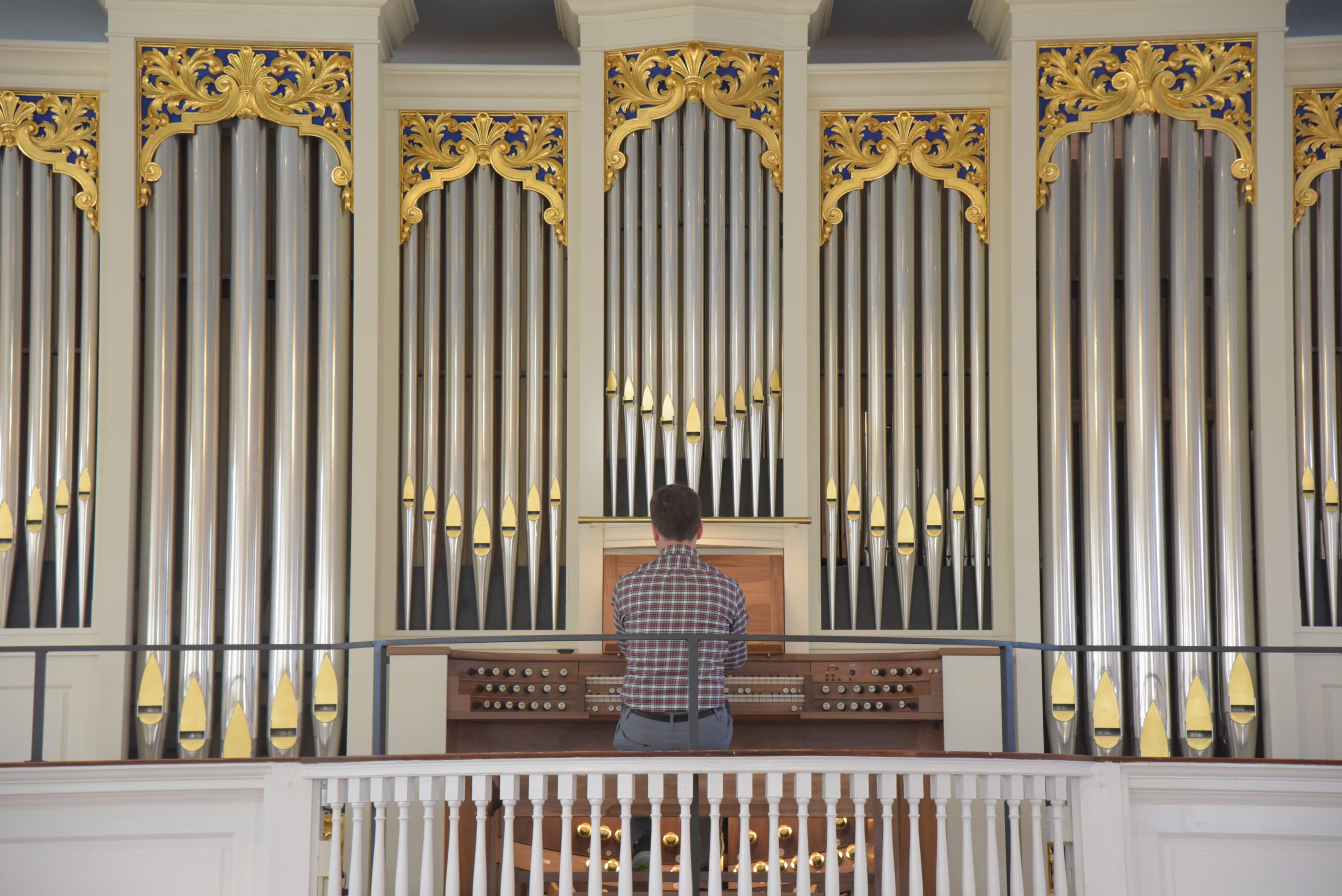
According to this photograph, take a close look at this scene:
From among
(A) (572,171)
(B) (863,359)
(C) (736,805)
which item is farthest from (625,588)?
(A) (572,171)

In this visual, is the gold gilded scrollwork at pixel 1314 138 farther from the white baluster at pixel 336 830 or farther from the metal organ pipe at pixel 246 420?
the white baluster at pixel 336 830

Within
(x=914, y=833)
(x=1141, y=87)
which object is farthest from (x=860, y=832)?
(x=1141, y=87)

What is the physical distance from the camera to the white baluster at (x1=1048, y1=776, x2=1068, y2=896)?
4875 millimetres

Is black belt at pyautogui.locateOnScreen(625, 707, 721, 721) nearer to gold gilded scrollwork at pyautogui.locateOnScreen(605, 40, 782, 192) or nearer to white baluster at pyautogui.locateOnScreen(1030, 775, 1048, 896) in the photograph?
white baluster at pyautogui.locateOnScreen(1030, 775, 1048, 896)

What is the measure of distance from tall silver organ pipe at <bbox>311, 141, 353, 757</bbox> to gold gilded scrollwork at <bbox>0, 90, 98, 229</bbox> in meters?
1.22

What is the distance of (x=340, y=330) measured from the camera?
23.8 ft

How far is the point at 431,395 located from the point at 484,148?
138 centimetres

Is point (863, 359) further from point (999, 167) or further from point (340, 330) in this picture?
point (340, 330)

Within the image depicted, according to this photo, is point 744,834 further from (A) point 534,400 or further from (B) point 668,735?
(A) point 534,400

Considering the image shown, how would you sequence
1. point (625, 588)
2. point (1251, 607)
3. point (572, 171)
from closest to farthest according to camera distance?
1. point (625, 588)
2. point (1251, 607)
3. point (572, 171)

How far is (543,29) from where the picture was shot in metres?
8.30

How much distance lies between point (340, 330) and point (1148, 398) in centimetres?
414

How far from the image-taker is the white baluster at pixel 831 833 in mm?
4836

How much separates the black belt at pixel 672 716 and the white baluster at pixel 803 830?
49cm
